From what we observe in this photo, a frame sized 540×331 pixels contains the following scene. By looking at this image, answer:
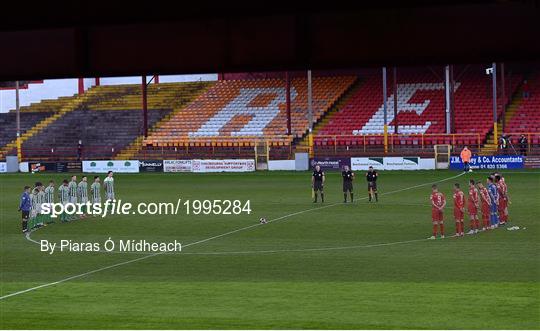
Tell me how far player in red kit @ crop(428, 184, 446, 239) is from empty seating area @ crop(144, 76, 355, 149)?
1373 inches

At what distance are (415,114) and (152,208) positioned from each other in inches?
1179

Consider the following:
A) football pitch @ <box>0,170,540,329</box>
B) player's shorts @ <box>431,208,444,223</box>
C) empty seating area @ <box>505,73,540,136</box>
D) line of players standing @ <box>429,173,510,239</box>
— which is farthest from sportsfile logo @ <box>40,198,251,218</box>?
empty seating area @ <box>505,73,540,136</box>

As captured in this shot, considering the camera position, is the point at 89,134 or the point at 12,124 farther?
the point at 12,124

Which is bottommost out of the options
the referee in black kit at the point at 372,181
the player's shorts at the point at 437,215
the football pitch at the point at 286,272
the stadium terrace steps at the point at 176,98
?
the football pitch at the point at 286,272

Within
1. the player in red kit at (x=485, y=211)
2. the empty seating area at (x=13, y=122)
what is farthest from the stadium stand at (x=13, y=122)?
the player in red kit at (x=485, y=211)

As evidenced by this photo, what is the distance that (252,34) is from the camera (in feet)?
42.3

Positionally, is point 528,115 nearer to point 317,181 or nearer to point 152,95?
point 317,181

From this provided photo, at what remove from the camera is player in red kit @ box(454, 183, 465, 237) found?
30016mm

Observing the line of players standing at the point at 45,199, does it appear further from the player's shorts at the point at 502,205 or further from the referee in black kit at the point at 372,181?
the player's shorts at the point at 502,205

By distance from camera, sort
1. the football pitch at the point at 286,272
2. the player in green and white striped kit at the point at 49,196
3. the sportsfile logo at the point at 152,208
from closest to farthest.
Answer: the football pitch at the point at 286,272, the player in green and white striped kit at the point at 49,196, the sportsfile logo at the point at 152,208

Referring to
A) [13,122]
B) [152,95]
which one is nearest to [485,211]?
[152,95]

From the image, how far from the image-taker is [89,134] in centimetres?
7412

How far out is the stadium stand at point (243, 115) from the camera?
6831 centimetres

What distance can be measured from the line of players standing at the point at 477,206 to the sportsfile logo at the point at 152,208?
10766 mm
